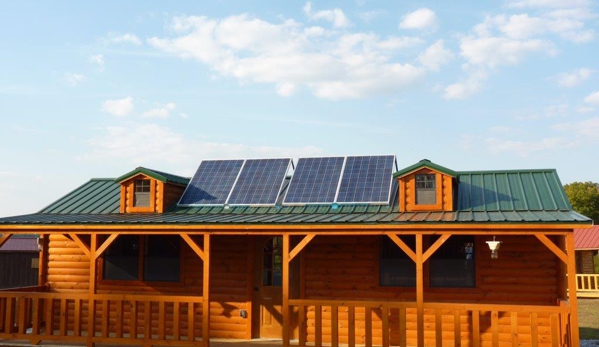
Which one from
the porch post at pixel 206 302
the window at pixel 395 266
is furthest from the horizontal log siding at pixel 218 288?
the window at pixel 395 266

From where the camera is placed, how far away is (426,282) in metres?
13.5

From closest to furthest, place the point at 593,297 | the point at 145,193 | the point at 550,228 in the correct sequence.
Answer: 1. the point at 550,228
2. the point at 145,193
3. the point at 593,297

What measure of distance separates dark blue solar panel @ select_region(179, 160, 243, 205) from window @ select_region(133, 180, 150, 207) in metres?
0.91

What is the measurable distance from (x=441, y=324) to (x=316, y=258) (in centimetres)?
334

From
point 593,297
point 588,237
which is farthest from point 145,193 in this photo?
point 588,237

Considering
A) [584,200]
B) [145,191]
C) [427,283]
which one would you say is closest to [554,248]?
[427,283]

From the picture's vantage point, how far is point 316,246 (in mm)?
14328

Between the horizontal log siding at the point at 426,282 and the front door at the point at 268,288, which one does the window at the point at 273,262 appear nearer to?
the front door at the point at 268,288

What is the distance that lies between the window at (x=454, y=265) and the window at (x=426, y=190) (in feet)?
3.35

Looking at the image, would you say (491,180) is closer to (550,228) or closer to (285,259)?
(550,228)

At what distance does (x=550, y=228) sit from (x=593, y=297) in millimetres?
19395

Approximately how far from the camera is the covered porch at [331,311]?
37.8 feet

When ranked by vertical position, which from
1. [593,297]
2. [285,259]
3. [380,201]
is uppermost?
[380,201]

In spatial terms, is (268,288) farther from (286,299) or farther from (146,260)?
(146,260)
